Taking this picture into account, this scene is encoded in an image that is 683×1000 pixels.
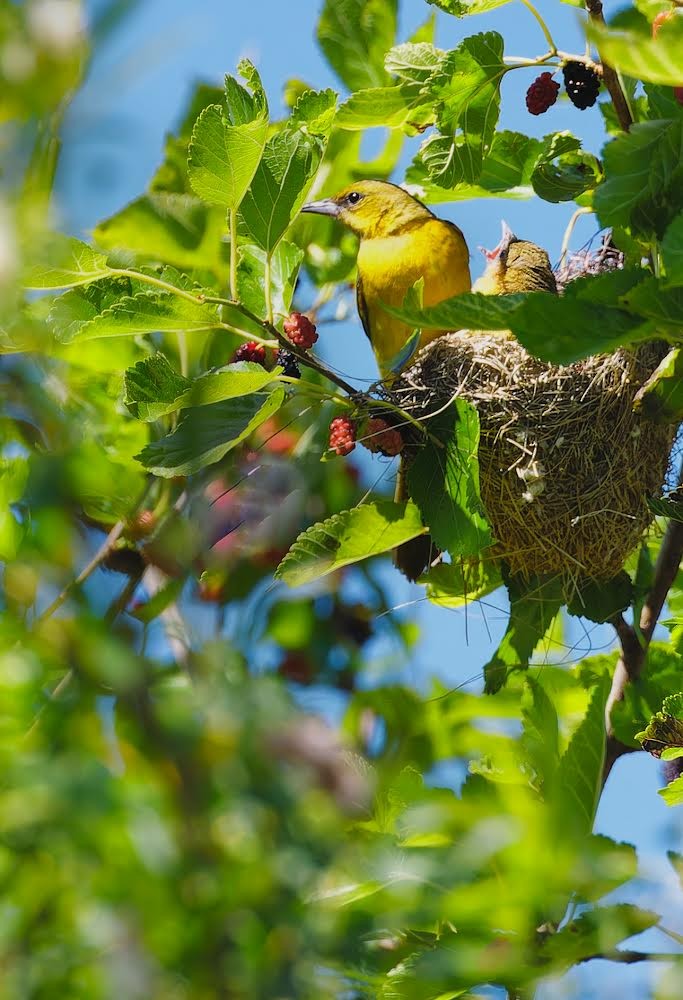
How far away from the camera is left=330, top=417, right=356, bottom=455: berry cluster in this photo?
287 cm

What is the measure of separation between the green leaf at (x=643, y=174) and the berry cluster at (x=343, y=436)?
2.24 ft

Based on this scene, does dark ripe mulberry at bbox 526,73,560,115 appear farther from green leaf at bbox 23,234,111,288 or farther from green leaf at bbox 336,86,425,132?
green leaf at bbox 23,234,111,288

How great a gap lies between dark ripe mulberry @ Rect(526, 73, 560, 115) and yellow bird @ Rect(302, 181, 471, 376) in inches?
35.7

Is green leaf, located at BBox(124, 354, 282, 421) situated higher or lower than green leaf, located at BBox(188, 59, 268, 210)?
lower

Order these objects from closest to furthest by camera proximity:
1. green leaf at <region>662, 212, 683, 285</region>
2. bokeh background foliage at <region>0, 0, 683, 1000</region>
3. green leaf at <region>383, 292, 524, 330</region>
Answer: bokeh background foliage at <region>0, 0, 683, 1000</region> → green leaf at <region>662, 212, 683, 285</region> → green leaf at <region>383, 292, 524, 330</region>

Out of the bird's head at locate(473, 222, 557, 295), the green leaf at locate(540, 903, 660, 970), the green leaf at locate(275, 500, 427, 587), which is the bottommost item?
the green leaf at locate(540, 903, 660, 970)

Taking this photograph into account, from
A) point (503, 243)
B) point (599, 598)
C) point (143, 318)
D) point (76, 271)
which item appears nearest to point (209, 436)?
point (143, 318)

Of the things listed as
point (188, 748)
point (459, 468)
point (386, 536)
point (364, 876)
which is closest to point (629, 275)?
point (459, 468)

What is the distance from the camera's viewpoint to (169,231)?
377cm

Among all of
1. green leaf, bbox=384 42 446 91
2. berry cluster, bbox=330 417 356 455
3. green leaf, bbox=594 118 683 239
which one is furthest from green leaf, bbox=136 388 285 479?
green leaf, bbox=384 42 446 91

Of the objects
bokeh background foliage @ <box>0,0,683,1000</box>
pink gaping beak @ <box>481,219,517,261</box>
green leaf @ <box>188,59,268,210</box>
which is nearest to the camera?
bokeh background foliage @ <box>0,0,683,1000</box>

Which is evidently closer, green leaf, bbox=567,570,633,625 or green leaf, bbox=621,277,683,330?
green leaf, bbox=621,277,683,330

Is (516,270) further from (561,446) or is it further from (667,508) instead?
(667,508)

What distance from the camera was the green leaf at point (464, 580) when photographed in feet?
11.2
